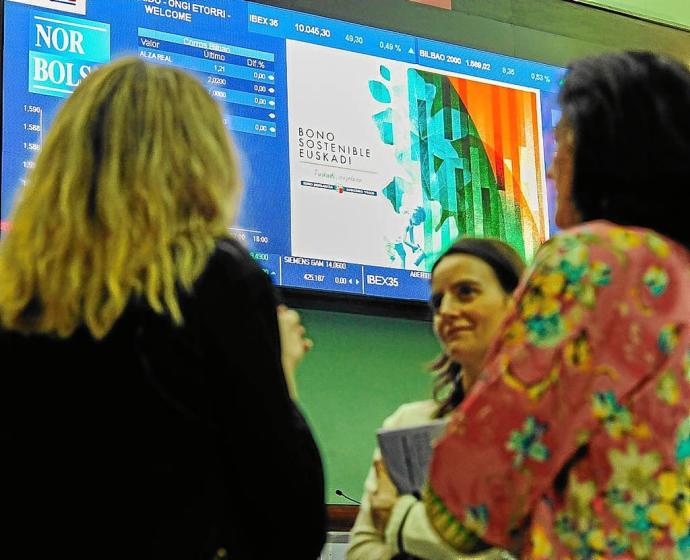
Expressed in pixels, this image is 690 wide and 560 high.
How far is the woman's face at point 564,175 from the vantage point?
1562 mm

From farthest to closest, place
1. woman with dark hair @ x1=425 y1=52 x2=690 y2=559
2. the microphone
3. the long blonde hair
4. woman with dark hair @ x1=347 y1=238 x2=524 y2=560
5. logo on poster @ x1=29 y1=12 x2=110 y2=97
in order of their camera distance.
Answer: the microphone → logo on poster @ x1=29 y1=12 x2=110 y2=97 → woman with dark hair @ x1=347 y1=238 x2=524 y2=560 → the long blonde hair → woman with dark hair @ x1=425 y1=52 x2=690 y2=559

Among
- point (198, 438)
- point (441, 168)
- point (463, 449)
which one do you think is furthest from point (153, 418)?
point (441, 168)

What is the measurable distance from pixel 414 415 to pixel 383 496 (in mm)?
377

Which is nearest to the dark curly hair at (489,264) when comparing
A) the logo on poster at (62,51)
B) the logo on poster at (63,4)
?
the logo on poster at (62,51)

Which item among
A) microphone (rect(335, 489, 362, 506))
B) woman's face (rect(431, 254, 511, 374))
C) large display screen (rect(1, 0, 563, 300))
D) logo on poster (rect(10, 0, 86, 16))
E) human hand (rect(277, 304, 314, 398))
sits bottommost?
microphone (rect(335, 489, 362, 506))

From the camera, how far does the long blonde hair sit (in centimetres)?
148

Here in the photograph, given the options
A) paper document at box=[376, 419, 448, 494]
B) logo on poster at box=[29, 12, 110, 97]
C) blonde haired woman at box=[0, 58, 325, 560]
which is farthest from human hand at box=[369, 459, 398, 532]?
logo on poster at box=[29, 12, 110, 97]

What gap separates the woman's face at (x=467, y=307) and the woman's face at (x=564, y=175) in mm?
691

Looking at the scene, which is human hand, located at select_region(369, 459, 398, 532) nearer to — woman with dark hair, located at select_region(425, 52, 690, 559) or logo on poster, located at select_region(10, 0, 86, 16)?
woman with dark hair, located at select_region(425, 52, 690, 559)

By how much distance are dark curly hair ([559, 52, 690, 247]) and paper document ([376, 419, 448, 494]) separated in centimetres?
57

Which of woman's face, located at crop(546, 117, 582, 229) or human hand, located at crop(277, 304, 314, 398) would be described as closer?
woman's face, located at crop(546, 117, 582, 229)

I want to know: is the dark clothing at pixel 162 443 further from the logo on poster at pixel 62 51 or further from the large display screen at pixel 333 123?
the logo on poster at pixel 62 51

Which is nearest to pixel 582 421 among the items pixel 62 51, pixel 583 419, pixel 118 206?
pixel 583 419

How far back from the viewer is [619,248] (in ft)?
4.62
